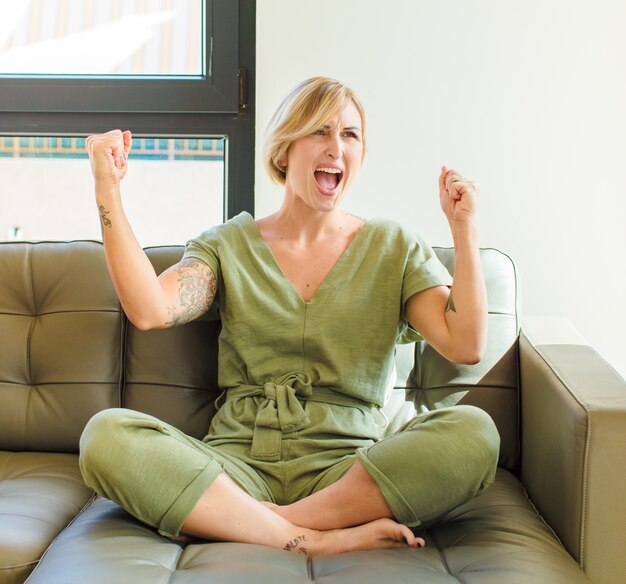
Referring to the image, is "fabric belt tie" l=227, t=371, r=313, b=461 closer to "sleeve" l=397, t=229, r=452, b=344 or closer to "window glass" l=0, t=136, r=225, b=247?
"sleeve" l=397, t=229, r=452, b=344

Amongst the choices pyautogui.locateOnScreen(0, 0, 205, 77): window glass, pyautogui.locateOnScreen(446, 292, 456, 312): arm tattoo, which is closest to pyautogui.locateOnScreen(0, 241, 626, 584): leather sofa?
pyautogui.locateOnScreen(446, 292, 456, 312): arm tattoo

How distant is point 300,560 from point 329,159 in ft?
2.85

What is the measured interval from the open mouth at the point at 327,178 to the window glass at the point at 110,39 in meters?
0.78

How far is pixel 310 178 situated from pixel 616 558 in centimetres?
98

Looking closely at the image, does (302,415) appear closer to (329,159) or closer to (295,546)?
(295,546)

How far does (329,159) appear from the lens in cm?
189

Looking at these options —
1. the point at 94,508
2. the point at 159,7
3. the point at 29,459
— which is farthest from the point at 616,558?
the point at 159,7

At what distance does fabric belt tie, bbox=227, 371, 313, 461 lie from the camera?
5.62ft

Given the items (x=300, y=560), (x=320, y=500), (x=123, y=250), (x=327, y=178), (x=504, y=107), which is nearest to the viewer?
(x=300, y=560)

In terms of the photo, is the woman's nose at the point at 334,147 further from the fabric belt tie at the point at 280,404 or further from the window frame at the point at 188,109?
the window frame at the point at 188,109

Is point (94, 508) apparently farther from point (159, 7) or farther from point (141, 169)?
point (159, 7)

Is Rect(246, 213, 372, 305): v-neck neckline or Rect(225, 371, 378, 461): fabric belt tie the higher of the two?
Rect(246, 213, 372, 305): v-neck neckline

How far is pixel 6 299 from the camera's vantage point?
6.81 feet

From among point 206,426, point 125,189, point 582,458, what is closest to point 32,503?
point 206,426
